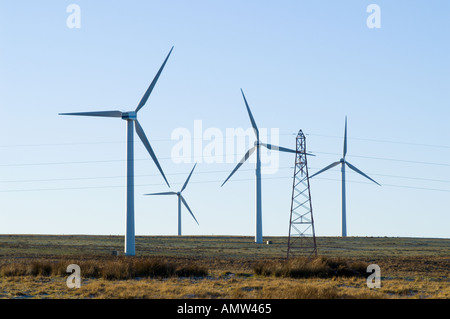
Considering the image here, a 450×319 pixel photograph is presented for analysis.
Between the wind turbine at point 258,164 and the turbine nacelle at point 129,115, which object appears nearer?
the turbine nacelle at point 129,115

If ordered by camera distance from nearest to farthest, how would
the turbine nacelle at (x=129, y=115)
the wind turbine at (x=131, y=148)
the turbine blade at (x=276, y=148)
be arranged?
the wind turbine at (x=131, y=148) < the turbine nacelle at (x=129, y=115) < the turbine blade at (x=276, y=148)

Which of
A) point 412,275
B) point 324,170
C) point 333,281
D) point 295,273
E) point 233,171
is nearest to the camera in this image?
point 333,281

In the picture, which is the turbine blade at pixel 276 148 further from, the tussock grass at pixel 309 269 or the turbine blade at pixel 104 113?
the tussock grass at pixel 309 269

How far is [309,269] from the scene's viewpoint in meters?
47.4

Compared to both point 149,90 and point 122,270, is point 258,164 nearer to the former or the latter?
point 149,90

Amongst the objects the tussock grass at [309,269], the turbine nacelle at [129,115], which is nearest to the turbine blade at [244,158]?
the turbine nacelle at [129,115]

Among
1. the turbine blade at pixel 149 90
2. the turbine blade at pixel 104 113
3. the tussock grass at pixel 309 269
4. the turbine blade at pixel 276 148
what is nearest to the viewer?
the tussock grass at pixel 309 269

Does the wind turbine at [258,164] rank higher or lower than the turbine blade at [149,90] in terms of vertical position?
lower

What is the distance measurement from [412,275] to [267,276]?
12635 millimetres

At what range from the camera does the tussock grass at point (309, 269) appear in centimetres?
4697

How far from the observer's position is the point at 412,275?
51.2m
